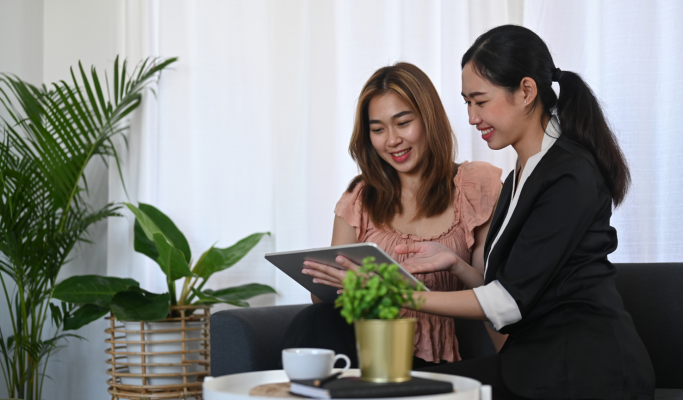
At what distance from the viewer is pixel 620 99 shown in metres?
2.07

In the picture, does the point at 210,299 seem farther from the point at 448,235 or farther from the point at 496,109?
the point at 496,109

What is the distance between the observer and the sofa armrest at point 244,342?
1.59m

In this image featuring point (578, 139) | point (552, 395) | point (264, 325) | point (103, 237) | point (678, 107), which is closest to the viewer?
point (552, 395)

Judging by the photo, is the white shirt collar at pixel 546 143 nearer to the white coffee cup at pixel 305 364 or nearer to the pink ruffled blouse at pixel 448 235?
the pink ruffled blouse at pixel 448 235

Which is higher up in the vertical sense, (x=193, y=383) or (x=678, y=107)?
(x=678, y=107)

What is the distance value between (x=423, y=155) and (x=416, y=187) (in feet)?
0.34

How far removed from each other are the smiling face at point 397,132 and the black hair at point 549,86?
1.46 feet

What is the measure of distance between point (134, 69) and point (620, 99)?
2.00 metres

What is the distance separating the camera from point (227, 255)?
7.68 ft

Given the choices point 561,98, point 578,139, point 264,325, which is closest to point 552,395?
point 578,139

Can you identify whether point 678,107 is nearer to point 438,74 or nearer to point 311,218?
point 438,74

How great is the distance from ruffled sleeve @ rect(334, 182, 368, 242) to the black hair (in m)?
0.65

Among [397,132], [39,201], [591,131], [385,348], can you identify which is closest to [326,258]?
[385,348]

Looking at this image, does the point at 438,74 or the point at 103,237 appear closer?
the point at 438,74
